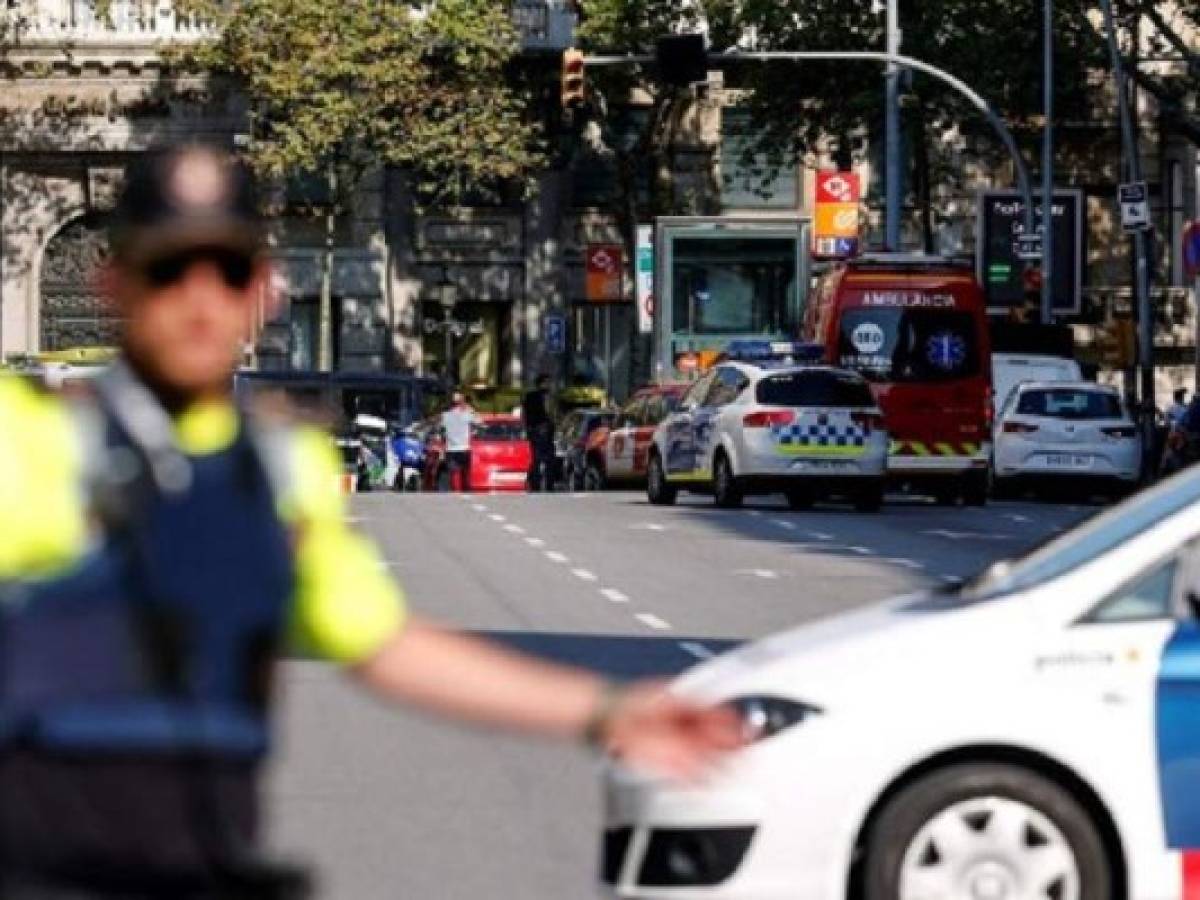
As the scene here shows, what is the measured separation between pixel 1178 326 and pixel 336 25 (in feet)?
61.1

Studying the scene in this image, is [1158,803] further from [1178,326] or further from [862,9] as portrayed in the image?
[1178,326]

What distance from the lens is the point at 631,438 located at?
164 ft

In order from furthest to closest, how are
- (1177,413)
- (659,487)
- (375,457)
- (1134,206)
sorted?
(375,457) < (1177,413) < (1134,206) < (659,487)

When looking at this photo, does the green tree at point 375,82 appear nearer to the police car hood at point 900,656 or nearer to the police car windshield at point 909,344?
the police car windshield at point 909,344

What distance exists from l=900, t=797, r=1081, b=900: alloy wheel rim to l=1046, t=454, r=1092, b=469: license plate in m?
38.5

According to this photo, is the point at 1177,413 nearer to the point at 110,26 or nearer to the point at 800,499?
the point at 800,499

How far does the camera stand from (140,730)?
15.1 feet

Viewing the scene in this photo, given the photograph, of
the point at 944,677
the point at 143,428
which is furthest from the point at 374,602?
the point at 944,677

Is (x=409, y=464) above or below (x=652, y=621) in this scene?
below

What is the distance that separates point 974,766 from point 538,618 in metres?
13.1

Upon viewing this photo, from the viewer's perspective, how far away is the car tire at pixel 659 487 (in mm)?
41094

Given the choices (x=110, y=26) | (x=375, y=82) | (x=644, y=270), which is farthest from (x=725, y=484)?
(x=110, y=26)

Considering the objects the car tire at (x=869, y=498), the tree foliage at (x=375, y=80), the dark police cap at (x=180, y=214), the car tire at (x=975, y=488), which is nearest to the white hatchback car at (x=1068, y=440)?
the car tire at (x=975, y=488)

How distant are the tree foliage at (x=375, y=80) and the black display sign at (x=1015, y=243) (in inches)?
347
